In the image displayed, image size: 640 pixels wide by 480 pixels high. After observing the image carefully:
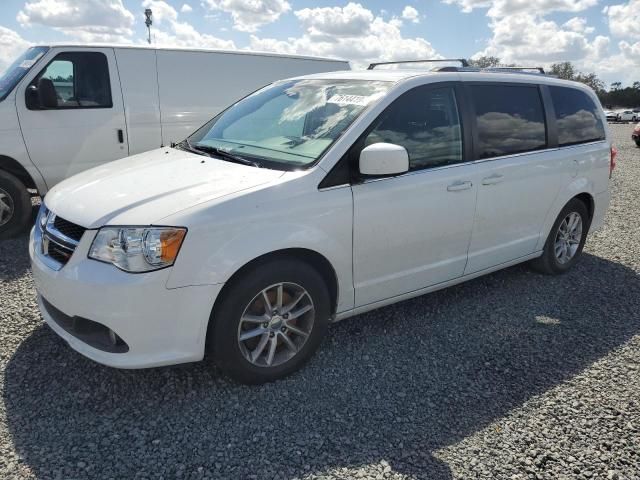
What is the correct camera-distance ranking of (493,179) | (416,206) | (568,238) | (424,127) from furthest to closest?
(568,238) → (493,179) → (424,127) → (416,206)

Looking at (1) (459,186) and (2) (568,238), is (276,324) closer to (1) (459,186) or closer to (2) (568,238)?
(1) (459,186)

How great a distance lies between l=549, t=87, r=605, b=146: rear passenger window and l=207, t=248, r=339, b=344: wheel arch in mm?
2676

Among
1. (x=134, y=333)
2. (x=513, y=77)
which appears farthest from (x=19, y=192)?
(x=513, y=77)

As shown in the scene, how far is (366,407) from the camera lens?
301cm

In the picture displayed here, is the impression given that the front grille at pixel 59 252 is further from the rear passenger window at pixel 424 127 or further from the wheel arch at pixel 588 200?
the wheel arch at pixel 588 200

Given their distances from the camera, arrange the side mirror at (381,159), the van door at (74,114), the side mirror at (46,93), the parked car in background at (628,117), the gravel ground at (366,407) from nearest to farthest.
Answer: the gravel ground at (366,407), the side mirror at (381,159), the side mirror at (46,93), the van door at (74,114), the parked car in background at (628,117)

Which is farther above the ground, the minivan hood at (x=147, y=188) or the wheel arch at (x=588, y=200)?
the minivan hood at (x=147, y=188)

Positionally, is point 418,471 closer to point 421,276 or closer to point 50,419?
point 421,276

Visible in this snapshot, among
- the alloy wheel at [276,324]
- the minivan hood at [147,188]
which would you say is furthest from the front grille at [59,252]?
the alloy wheel at [276,324]

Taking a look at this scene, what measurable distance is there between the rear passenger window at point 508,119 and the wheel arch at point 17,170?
4.81 m

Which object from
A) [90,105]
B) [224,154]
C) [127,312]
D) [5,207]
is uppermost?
[90,105]

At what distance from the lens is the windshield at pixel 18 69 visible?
5684 mm

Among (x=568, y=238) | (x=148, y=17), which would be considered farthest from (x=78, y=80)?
(x=148, y=17)

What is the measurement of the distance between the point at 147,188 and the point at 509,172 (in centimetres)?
270
